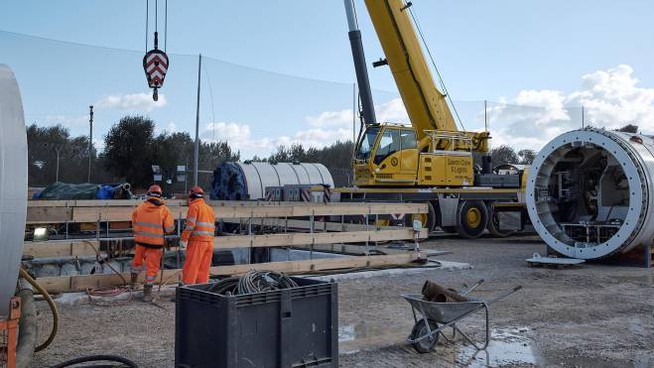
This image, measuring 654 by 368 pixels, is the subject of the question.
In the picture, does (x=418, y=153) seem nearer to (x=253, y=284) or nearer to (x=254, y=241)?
(x=254, y=241)

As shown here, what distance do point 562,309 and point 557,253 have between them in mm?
5019

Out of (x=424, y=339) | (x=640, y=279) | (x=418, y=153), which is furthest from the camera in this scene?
Answer: (x=418, y=153)

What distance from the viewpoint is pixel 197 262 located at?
25.9 feet

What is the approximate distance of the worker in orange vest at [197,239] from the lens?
7.88 metres

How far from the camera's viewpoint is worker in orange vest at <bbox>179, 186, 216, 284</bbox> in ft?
25.8

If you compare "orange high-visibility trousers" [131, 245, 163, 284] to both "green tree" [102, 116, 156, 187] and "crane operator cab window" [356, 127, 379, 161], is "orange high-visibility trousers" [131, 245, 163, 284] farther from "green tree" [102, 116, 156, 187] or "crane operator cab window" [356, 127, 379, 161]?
"green tree" [102, 116, 156, 187]

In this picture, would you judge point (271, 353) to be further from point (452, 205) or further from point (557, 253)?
point (452, 205)

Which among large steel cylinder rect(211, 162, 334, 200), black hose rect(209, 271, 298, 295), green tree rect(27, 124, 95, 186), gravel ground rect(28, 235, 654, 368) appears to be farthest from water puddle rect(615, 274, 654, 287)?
green tree rect(27, 124, 95, 186)

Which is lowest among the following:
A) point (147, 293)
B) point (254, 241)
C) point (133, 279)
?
point (147, 293)

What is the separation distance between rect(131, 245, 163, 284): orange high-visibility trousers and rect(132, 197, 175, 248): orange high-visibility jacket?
0.41ft

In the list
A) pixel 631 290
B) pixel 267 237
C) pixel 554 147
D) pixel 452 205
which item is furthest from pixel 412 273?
pixel 452 205

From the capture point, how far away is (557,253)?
41.5ft

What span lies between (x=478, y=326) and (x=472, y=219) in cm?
1263

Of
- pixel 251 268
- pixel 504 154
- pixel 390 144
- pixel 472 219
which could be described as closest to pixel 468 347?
pixel 251 268
